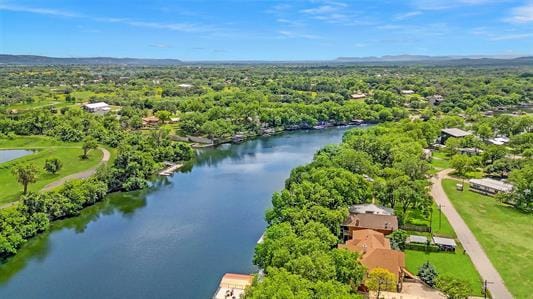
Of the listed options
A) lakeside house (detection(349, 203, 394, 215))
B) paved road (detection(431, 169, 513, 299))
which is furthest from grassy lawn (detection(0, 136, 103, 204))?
paved road (detection(431, 169, 513, 299))

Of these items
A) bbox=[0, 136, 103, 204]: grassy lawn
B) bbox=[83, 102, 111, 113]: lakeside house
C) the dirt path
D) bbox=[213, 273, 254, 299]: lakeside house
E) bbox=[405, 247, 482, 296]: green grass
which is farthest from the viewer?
bbox=[83, 102, 111, 113]: lakeside house

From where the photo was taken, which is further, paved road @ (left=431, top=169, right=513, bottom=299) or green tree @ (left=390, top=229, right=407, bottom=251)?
green tree @ (left=390, top=229, right=407, bottom=251)

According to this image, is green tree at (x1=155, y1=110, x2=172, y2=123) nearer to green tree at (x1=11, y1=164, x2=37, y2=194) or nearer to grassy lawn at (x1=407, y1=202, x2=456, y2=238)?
green tree at (x1=11, y1=164, x2=37, y2=194)

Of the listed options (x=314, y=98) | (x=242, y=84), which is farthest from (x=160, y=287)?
(x=242, y=84)

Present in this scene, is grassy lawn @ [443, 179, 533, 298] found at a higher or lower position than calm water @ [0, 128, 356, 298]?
higher

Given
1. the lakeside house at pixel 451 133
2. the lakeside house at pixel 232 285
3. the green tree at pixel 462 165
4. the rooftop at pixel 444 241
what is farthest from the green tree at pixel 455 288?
the lakeside house at pixel 451 133

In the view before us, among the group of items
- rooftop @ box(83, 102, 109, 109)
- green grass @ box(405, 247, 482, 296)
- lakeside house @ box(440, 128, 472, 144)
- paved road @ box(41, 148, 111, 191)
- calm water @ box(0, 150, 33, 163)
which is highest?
rooftop @ box(83, 102, 109, 109)

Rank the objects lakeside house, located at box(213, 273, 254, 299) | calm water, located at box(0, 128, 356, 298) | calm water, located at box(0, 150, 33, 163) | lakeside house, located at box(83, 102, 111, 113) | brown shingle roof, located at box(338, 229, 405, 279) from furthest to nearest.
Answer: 1. lakeside house, located at box(83, 102, 111, 113)
2. calm water, located at box(0, 150, 33, 163)
3. calm water, located at box(0, 128, 356, 298)
4. brown shingle roof, located at box(338, 229, 405, 279)
5. lakeside house, located at box(213, 273, 254, 299)
